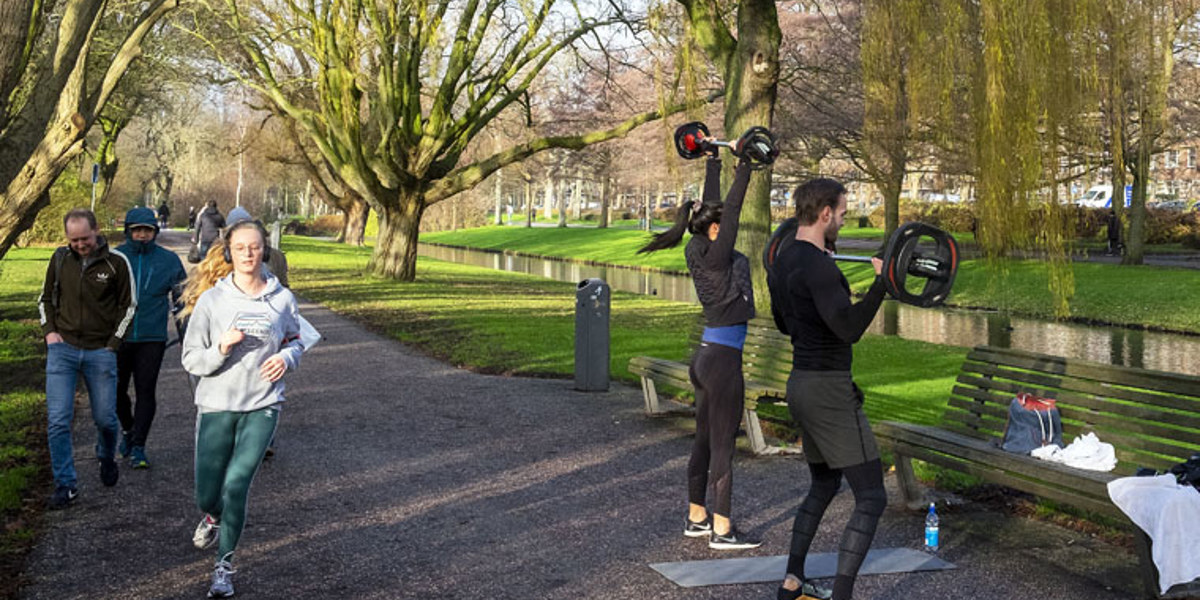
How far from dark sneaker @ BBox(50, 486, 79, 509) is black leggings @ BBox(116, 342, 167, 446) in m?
1.03

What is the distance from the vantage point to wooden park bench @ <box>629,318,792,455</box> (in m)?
9.43

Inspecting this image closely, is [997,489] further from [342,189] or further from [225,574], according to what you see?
[342,189]

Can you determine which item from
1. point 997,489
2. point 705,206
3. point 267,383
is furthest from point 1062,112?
point 267,383

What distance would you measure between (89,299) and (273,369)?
2.74 meters

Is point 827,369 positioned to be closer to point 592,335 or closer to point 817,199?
point 817,199

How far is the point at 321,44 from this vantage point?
26656mm

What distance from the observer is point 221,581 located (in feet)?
18.2

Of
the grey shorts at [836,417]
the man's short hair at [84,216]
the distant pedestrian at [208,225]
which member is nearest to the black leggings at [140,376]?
the man's short hair at [84,216]

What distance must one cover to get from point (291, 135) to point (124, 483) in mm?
37147

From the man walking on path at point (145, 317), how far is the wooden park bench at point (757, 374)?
3990 mm

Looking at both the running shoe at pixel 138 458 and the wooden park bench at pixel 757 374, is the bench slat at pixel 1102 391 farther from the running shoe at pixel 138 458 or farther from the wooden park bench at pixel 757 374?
the running shoe at pixel 138 458

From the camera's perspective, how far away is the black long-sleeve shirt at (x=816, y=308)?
4.94 m

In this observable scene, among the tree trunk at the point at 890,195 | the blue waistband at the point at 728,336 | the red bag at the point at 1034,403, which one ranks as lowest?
the red bag at the point at 1034,403

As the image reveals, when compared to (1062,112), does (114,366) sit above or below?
below
